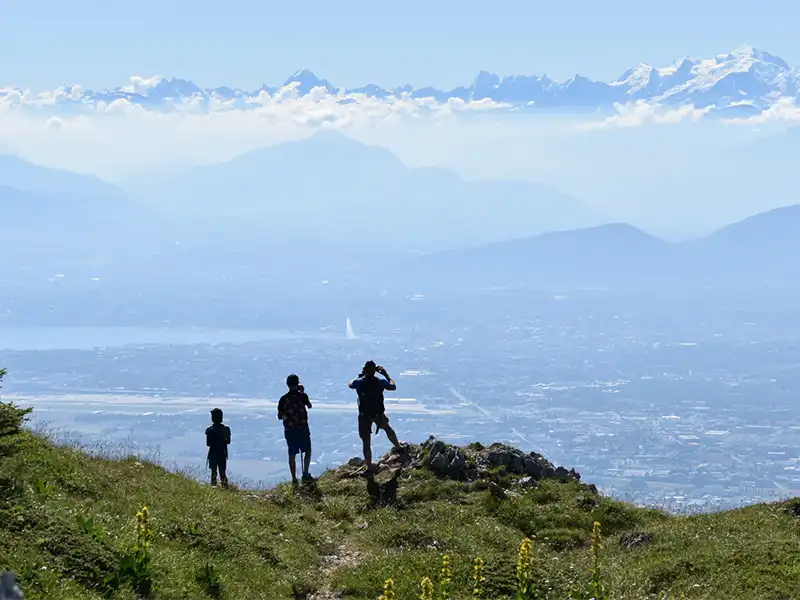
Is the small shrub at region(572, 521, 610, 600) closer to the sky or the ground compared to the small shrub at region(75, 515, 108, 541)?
closer to the ground

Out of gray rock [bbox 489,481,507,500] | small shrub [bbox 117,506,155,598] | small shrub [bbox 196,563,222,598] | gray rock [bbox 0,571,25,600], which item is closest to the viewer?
gray rock [bbox 0,571,25,600]

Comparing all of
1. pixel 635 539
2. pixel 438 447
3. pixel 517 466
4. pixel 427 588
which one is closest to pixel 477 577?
pixel 427 588

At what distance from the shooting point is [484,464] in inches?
1030

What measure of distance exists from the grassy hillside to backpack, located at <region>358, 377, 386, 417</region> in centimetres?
222

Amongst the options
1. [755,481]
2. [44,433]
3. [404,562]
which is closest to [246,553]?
[404,562]

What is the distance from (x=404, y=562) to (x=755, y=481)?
19704cm

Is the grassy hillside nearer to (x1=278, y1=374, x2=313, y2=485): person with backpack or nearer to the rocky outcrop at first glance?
the rocky outcrop

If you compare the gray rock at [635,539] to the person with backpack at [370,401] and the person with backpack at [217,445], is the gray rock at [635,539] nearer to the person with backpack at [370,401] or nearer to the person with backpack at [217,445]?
the person with backpack at [370,401]

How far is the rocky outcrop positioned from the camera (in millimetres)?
25422

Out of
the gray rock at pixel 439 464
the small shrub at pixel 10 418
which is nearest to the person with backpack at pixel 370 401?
the gray rock at pixel 439 464

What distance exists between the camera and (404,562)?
1733 cm

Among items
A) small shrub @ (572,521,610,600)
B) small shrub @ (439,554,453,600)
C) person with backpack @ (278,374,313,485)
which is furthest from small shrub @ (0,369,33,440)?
person with backpack @ (278,374,313,485)

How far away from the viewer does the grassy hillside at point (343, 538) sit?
1326cm

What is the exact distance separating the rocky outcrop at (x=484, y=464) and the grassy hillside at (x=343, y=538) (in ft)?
1.54
